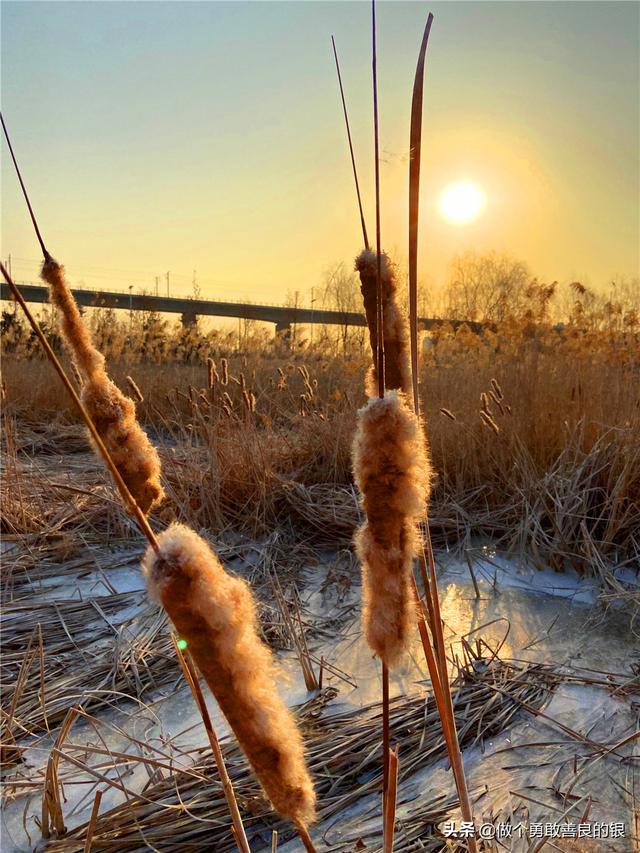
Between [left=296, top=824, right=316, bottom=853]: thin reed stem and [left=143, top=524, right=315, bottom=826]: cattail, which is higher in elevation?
[left=143, top=524, right=315, bottom=826]: cattail

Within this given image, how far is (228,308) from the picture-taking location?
83.1 feet

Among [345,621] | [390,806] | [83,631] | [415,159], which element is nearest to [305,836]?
[390,806]

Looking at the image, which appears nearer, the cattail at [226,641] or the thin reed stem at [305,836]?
the cattail at [226,641]

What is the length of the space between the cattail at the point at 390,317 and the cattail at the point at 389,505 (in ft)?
0.41

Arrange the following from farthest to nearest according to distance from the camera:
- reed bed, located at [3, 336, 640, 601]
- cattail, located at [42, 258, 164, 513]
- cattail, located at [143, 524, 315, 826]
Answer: reed bed, located at [3, 336, 640, 601]
cattail, located at [42, 258, 164, 513]
cattail, located at [143, 524, 315, 826]

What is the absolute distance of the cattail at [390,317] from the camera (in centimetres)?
58

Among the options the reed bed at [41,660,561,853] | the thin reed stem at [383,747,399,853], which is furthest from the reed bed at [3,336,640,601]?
the thin reed stem at [383,747,399,853]

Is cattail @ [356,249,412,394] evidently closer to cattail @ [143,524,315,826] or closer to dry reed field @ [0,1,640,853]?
dry reed field @ [0,1,640,853]

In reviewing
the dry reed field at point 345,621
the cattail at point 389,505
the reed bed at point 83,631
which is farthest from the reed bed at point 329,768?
the cattail at point 389,505

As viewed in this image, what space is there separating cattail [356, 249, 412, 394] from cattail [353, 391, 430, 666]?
12cm

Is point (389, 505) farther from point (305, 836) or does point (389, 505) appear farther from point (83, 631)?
point (83, 631)

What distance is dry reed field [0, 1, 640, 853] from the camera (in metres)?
0.46

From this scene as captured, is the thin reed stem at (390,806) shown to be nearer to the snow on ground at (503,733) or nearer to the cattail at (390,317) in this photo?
the cattail at (390,317)

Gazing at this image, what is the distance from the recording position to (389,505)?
453mm
